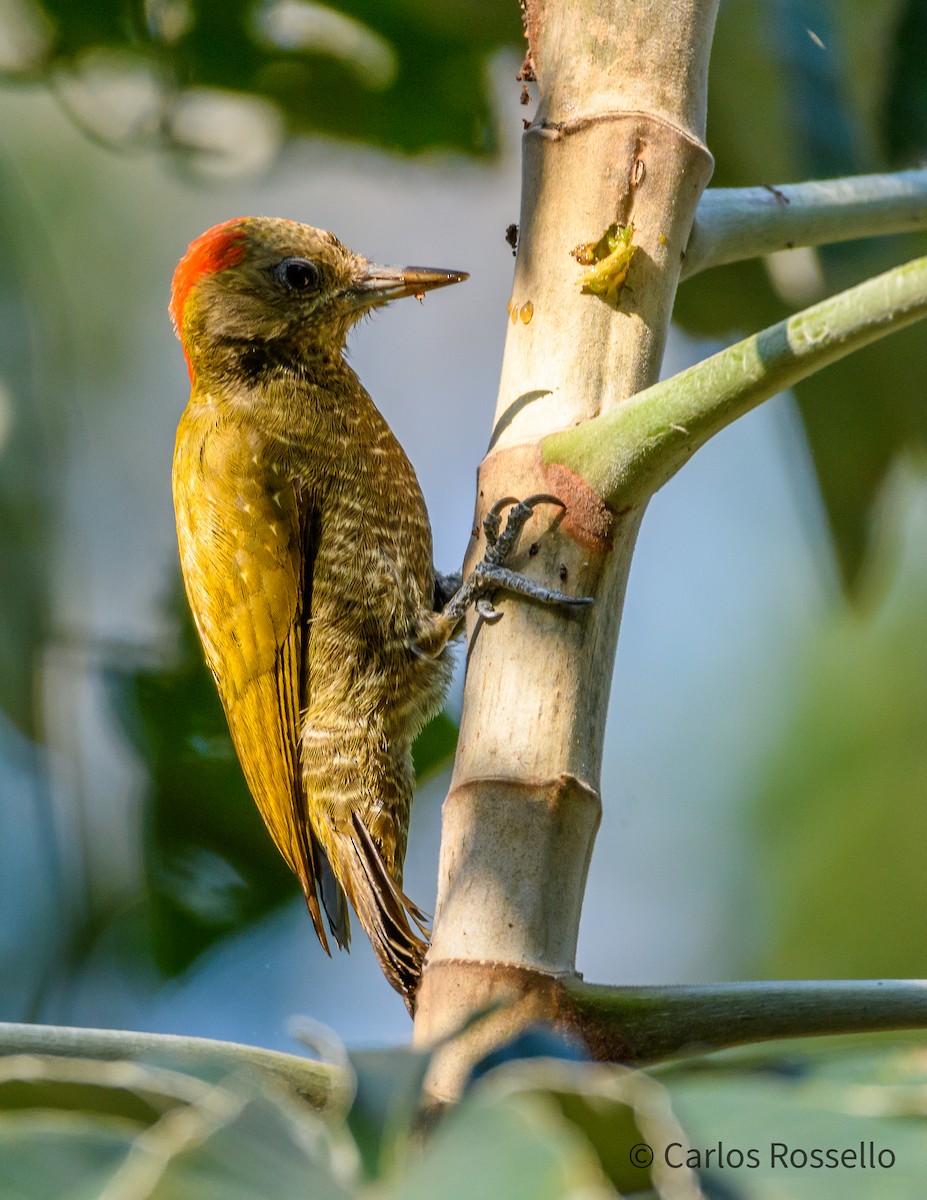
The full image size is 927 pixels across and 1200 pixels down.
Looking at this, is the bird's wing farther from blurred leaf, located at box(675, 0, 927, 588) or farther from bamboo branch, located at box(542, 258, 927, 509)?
bamboo branch, located at box(542, 258, 927, 509)

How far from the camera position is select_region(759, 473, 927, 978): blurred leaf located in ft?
12.1

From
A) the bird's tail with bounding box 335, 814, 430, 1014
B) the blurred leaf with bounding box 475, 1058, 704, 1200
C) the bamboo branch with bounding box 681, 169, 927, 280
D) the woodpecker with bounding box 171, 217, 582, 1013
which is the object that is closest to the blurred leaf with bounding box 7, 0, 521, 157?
the woodpecker with bounding box 171, 217, 582, 1013

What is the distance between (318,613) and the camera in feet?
8.30

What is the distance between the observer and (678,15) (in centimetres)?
128

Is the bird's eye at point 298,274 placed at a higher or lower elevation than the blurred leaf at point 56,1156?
higher

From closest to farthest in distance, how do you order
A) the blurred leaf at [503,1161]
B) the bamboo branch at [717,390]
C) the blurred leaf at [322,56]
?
1. the blurred leaf at [503,1161]
2. the bamboo branch at [717,390]
3. the blurred leaf at [322,56]

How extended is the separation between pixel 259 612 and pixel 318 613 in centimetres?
12

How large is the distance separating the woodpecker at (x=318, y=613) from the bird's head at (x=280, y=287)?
98mm

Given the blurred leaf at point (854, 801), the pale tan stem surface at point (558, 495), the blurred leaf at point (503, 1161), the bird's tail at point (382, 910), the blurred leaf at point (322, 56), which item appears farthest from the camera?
the blurred leaf at point (854, 801)

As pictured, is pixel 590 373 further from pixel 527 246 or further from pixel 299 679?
pixel 299 679

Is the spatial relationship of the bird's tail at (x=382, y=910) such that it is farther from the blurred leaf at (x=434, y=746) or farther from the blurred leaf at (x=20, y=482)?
the blurred leaf at (x=20, y=482)

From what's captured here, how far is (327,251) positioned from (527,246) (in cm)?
153

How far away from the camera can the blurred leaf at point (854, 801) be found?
3.70 metres

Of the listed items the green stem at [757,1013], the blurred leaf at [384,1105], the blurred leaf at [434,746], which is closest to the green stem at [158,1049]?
the green stem at [757,1013]
